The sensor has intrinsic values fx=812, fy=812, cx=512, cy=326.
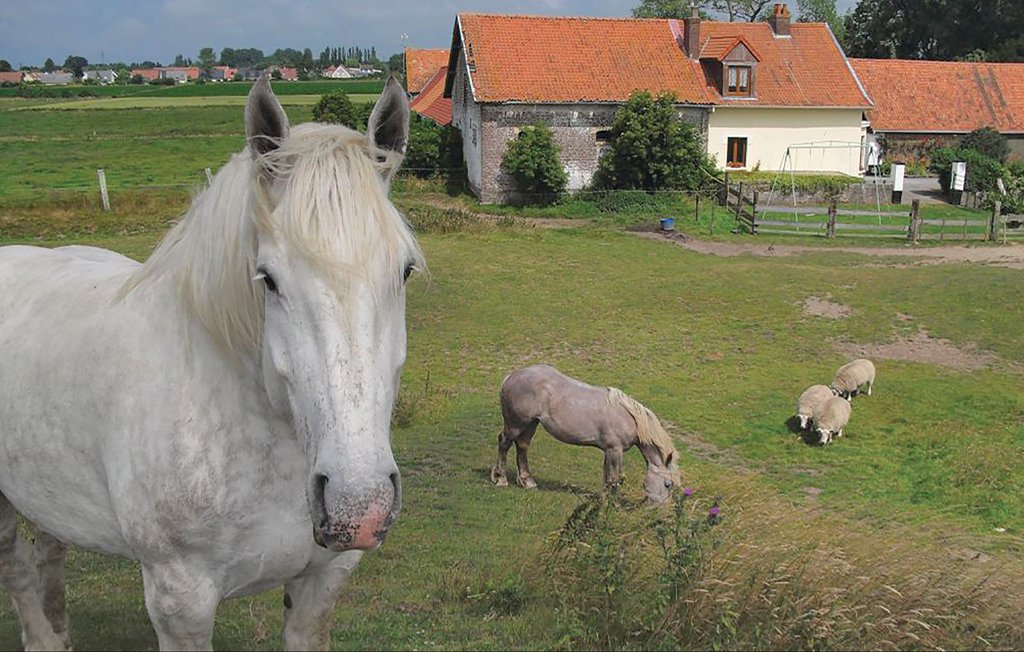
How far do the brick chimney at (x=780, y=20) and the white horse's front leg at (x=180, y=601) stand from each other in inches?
1357

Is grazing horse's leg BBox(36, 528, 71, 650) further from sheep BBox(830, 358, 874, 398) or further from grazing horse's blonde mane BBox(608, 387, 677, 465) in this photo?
sheep BBox(830, 358, 874, 398)

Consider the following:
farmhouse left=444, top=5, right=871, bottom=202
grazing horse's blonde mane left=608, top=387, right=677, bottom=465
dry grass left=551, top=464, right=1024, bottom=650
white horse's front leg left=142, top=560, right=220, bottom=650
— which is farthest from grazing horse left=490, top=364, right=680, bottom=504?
farmhouse left=444, top=5, right=871, bottom=202

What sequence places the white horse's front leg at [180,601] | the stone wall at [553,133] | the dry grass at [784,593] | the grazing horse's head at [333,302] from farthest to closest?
the stone wall at [553,133]
the dry grass at [784,593]
the white horse's front leg at [180,601]
the grazing horse's head at [333,302]

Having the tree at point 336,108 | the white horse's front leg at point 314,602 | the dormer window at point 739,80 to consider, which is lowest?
the white horse's front leg at point 314,602

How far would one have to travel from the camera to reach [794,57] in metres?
32.1

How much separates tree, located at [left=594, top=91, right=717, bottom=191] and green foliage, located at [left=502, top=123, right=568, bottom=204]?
1819 mm

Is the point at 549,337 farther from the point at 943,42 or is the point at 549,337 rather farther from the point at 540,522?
the point at 943,42

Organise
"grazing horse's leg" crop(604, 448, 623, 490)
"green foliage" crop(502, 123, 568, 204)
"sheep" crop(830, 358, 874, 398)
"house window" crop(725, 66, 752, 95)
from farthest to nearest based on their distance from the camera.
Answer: "house window" crop(725, 66, 752, 95)
"green foliage" crop(502, 123, 568, 204)
"sheep" crop(830, 358, 874, 398)
"grazing horse's leg" crop(604, 448, 623, 490)

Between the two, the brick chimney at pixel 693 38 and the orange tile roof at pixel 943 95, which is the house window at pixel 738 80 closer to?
the brick chimney at pixel 693 38

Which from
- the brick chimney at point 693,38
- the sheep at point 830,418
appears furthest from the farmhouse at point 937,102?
the sheep at point 830,418

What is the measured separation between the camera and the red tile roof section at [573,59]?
2831 centimetres

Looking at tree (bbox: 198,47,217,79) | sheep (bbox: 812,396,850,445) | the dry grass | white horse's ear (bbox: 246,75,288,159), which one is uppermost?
tree (bbox: 198,47,217,79)

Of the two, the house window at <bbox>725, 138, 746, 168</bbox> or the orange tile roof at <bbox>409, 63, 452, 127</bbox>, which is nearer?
the house window at <bbox>725, 138, 746, 168</bbox>

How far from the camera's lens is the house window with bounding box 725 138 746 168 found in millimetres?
30547
